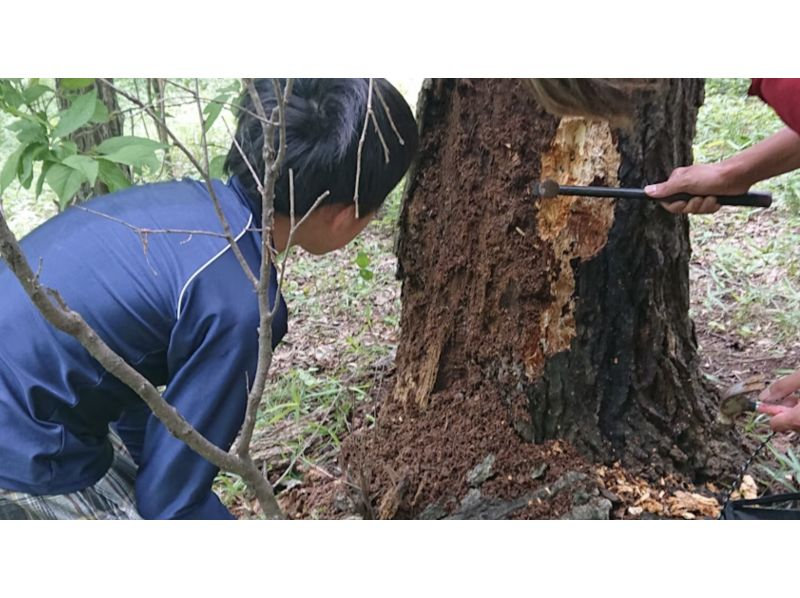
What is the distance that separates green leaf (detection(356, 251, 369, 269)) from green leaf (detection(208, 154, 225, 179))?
32 centimetres

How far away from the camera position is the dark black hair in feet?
3.49

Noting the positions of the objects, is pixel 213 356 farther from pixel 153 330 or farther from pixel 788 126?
pixel 788 126

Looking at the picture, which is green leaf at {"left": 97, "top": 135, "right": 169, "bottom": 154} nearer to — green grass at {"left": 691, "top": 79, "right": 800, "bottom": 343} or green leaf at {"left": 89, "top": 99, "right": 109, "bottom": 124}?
green leaf at {"left": 89, "top": 99, "right": 109, "bottom": 124}

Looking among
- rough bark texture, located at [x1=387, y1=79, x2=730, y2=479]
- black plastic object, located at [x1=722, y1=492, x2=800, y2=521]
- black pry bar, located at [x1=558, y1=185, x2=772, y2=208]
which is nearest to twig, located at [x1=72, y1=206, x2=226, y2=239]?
rough bark texture, located at [x1=387, y1=79, x2=730, y2=479]

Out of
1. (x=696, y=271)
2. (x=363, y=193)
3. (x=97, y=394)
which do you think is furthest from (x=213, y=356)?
(x=696, y=271)

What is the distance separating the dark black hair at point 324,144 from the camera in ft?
3.49

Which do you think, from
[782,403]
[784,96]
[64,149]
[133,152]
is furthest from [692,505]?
[64,149]

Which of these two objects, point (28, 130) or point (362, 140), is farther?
point (28, 130)

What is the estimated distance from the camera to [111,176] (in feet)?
3.95

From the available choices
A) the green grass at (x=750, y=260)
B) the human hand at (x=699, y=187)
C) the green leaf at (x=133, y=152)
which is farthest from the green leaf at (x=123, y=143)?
the green grass at (x=750, y=260)

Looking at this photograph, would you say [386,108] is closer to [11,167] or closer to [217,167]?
[217,167]

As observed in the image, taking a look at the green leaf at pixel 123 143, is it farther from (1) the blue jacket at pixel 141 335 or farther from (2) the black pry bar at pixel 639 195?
(2) the black pry bar at pixel 639 195

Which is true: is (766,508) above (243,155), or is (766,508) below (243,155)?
below

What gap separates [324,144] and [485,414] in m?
0.61
